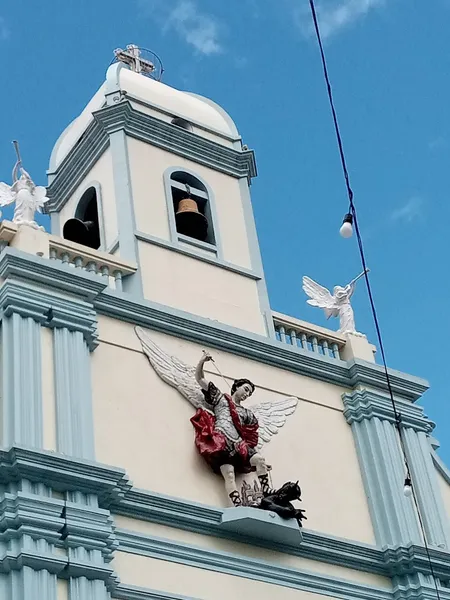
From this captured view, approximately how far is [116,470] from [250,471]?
1986 mm

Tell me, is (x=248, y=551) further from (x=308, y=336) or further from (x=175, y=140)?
(x=175, y=140)

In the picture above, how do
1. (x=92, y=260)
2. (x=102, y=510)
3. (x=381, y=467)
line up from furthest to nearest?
1. (x=381, y=467)
2. (x=92, y=260)
3. (x=102, y=510)

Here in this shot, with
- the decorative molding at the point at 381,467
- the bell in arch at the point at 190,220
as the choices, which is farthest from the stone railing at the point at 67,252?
the decorative molding at the point at 381,467

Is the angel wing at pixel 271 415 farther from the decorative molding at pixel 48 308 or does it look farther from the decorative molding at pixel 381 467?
the decorative molding at pixel 48 308

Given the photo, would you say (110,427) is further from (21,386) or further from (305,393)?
(305,393)

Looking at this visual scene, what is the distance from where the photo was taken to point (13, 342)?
547 inches

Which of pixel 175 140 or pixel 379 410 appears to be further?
pixel 175 140

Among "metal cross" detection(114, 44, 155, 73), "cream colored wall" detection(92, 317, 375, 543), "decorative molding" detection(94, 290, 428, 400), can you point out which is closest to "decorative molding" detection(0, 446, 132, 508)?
"cream colored wall" detection(92, 317, 375, 543)

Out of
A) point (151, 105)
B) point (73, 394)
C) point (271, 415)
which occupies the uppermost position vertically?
point (151, 105)

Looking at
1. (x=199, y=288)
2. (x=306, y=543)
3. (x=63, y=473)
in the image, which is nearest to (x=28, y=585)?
(x=63, y=473)

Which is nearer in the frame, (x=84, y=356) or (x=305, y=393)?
(x=84, y=356)

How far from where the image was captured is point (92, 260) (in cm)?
1573

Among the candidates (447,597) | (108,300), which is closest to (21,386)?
(108,300)

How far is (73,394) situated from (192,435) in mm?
1493
